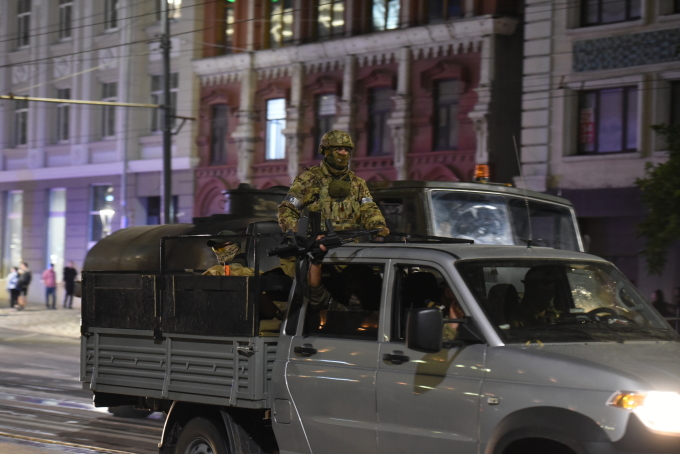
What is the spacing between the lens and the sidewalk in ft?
94.9

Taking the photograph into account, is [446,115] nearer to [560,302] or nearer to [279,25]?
[279,25]

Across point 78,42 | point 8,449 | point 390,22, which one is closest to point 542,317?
point 8,449

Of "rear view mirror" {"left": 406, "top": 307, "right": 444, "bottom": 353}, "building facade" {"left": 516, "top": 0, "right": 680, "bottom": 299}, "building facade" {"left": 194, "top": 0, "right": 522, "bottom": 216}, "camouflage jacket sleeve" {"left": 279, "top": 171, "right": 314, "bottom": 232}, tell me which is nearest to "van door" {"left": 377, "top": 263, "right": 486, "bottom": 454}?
"rear view mirror" {"left": 406, "top": 307, "right": 444, "bottom": 353}

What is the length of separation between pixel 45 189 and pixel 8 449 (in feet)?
99.8

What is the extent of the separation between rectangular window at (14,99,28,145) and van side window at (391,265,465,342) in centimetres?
3599

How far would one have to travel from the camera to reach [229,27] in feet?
107

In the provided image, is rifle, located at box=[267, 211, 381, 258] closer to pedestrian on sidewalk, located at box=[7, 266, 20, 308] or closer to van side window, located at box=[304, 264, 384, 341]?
van side window, located at box=[304, 264, 384, 341]

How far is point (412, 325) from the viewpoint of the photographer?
5.46m

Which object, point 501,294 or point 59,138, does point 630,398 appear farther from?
point 59,138

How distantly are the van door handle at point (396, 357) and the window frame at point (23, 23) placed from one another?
37.0 m

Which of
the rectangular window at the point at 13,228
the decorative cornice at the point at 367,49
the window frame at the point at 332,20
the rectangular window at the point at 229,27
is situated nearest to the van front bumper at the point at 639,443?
the decorative cornice at the point at 367,49

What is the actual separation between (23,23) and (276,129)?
1464 cm

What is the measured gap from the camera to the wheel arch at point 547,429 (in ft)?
16.2

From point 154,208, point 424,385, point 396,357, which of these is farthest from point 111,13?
point 424,385
